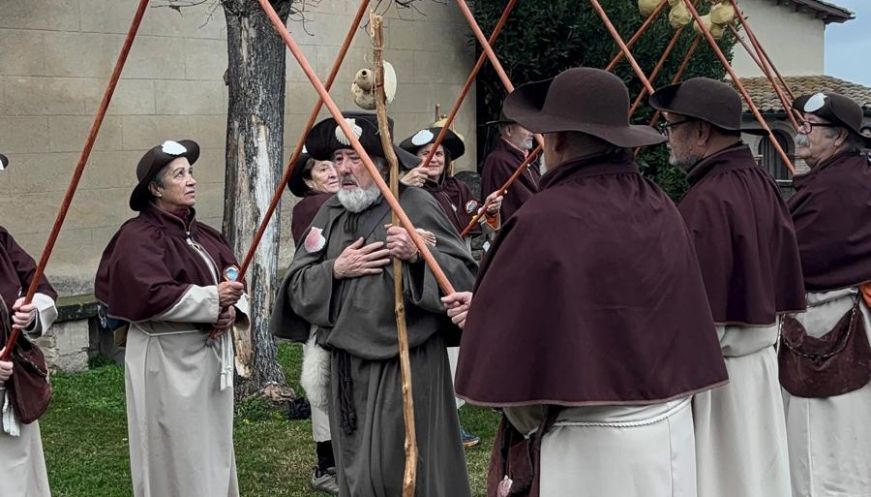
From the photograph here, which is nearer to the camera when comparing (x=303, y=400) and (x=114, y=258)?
(x=114, y=258)

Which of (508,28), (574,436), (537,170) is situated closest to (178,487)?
(574,436)

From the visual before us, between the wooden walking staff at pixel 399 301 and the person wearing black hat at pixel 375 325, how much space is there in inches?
6.6

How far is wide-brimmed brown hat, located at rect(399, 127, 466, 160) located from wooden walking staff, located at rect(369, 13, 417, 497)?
112 inches

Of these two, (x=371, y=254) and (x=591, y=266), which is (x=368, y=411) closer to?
(x=371, y=254)

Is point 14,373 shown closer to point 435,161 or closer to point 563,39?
point 435,161

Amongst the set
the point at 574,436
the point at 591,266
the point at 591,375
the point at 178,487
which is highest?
the point at 591,266

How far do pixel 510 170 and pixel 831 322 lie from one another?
2.83 meters

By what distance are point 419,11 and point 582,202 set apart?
1058 cm

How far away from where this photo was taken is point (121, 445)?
732cm

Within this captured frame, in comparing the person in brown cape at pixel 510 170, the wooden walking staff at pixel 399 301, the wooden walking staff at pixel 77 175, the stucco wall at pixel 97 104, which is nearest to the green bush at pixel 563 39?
the stucco wall at pixel 97 104

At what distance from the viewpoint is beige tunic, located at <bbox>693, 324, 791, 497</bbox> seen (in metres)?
4.41

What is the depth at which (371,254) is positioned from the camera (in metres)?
4.36

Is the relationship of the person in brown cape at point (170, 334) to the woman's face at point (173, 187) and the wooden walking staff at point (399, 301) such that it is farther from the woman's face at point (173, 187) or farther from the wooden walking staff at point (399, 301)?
the wooden walking staff at point (399, 301)

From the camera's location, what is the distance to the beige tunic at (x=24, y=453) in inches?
186
